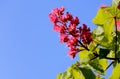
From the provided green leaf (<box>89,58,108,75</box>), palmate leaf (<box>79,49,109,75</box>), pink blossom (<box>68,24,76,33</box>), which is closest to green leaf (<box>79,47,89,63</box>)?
palmate leaf (<box>79,49,109,75</box>)

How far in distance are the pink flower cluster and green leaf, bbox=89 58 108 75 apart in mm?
217

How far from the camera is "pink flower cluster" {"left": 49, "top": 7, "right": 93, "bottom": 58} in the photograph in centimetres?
356

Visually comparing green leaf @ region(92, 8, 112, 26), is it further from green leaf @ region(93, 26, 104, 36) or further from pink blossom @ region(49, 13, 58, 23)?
pink blossom @ region(49, 13, 58, 23)

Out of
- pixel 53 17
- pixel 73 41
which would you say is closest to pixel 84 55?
pixel 73 41

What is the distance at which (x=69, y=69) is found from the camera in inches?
139

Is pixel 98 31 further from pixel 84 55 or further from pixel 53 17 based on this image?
pixel 53 17

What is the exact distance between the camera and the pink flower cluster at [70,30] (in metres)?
3.56

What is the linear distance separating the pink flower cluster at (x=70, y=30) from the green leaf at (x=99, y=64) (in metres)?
0.22

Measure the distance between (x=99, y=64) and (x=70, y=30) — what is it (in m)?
0.48

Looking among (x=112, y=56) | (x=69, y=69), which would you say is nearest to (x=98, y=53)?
(x=112, y=56)

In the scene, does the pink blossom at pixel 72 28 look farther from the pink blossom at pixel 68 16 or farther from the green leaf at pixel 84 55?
the green leaf at pixel 84 55

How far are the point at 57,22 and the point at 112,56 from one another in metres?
0.77

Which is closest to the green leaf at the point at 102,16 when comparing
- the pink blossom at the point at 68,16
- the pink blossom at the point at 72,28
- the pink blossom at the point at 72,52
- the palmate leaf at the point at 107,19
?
the palmate leaf at the point at 107,19

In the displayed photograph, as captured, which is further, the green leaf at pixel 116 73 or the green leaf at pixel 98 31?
the green leaf at pixel 98 31
